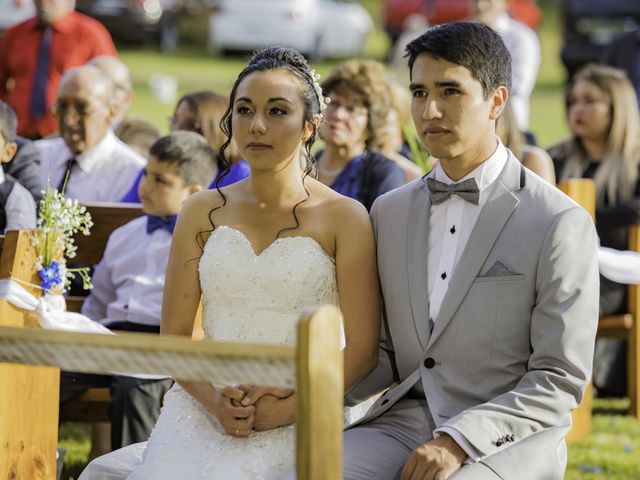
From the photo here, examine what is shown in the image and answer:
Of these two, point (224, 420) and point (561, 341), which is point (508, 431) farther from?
point (224, 420)

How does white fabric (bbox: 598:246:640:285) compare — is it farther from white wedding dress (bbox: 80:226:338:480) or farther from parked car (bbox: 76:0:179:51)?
parked car (bbox: 76:0:179:51)

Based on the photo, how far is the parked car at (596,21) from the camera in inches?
790

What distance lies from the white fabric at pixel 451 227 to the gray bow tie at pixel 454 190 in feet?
0.07

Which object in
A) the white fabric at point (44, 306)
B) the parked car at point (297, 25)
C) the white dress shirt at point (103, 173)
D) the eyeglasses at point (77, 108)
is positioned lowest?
the white fabric at point (44, 306)

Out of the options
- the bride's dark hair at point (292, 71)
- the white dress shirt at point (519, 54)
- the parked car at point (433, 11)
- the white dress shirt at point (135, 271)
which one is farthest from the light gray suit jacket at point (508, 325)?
the parked car at point (433, 11)

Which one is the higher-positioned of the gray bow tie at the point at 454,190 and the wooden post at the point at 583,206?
the gray bow tie at the point at 454,190

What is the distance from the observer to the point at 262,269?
4.06 m

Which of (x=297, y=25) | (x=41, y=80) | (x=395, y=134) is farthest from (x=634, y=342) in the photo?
(x=297, y=25)

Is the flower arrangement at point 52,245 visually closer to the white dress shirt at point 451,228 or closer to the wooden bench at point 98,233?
the wooden bench at point 98,233

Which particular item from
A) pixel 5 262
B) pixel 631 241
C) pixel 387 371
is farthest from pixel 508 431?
pixel 631 241

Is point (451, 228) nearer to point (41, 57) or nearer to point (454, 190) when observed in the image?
point (454, 190)

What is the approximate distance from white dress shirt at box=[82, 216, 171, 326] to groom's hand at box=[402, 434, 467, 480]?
2214mm

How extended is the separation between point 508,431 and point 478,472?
16 centimetres

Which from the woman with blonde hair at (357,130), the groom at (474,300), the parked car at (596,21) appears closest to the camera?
the groom at (474,300)
